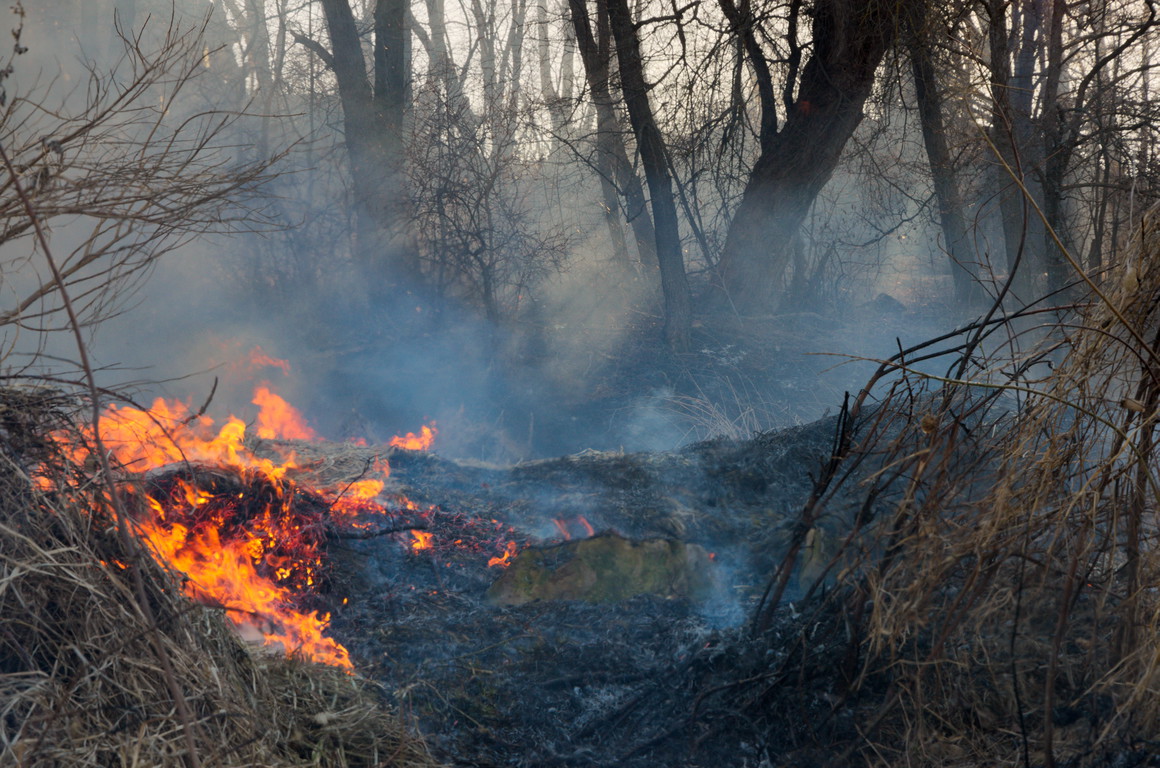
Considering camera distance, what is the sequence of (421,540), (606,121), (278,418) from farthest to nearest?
(606,121)
(278,418)
(421,540)

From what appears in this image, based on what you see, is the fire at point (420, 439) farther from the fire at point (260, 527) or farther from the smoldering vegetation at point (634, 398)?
the fire at point (260, 527)

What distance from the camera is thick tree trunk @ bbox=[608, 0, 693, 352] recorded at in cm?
924

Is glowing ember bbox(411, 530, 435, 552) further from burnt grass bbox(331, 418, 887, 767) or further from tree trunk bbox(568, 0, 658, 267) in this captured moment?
tree trunk bbox(568, 0, 658, 267)

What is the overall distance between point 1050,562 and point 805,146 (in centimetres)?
777

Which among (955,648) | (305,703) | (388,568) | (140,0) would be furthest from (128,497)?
(140,0)

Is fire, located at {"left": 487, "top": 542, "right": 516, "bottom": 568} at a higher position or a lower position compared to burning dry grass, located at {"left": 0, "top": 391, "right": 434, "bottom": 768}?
lower

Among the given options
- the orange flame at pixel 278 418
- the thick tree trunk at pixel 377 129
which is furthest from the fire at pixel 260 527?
the thick tree trunk at pixel 377 129

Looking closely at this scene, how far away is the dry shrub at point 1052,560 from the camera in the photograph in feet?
7.67

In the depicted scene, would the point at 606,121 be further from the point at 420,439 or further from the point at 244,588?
the point at 244,588

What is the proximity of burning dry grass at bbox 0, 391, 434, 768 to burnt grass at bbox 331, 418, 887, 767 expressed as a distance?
84cm

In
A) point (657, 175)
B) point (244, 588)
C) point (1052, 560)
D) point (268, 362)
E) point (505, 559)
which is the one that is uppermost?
point (657, 175)

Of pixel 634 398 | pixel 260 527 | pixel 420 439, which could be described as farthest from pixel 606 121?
pixel 260 527

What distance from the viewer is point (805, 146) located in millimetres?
9203

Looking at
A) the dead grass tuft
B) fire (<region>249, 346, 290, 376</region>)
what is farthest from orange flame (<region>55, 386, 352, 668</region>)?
fire (<region>249, 346, 290, 376</region>)
